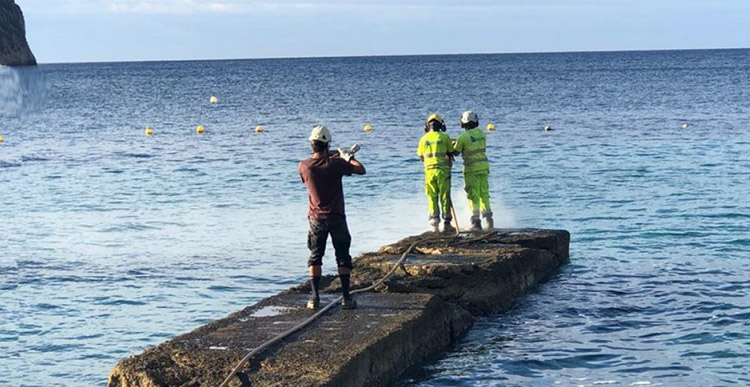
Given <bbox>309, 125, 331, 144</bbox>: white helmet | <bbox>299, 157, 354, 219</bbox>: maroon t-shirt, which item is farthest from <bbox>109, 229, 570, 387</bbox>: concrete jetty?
<bbox>309, 125, 331, 144</bbox>: white helmet

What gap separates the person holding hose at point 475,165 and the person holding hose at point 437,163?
272 mm

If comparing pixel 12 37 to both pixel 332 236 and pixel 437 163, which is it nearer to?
pixel 437 163

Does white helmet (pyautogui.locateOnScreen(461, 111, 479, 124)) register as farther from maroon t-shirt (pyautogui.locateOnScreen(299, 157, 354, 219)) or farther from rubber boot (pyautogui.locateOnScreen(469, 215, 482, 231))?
maroon t-shirt (pyautogui.locateOnScreen(299, 157, 354, 219))

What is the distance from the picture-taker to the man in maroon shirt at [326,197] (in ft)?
38.1

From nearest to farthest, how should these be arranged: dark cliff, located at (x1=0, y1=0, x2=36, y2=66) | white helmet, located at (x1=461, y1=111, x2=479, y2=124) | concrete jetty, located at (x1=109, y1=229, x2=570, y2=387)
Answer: concrete jetty, located at (x1=109, y1=229, x2=570, y2=387) → white helmet, located at (x1=461, y1=111, x2=479, y2=124) → dark cliff, located at (x1=0, y1=0, x2=36, y2=66)

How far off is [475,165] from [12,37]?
505 feet

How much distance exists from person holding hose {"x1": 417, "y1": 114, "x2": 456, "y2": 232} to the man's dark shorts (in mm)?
4935

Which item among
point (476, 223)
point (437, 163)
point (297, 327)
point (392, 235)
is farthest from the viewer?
point (392, 235)

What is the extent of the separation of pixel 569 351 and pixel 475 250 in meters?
3.52

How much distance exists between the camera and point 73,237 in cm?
2184

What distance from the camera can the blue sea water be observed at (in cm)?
1265

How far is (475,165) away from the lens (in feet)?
56.3

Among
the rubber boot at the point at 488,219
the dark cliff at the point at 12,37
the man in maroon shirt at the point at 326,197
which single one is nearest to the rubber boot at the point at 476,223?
the rubber boot at the point at 488,219

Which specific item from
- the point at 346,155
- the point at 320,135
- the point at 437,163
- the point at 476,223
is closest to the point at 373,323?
the point at 346,155
